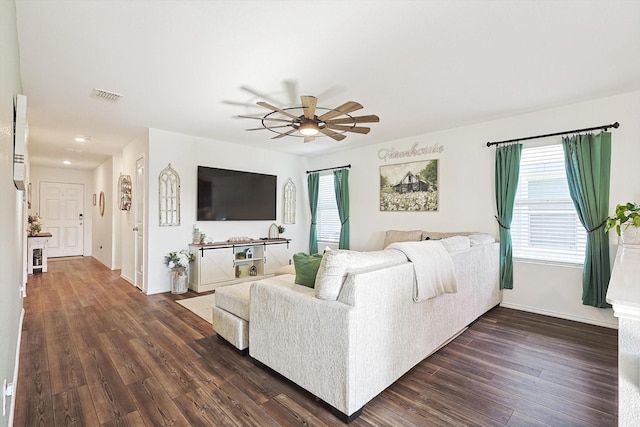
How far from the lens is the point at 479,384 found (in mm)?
2258

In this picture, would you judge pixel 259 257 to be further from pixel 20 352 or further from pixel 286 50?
pixel 286 50

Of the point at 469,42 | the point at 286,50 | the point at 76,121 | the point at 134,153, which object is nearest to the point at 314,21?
A: the point at 286,50

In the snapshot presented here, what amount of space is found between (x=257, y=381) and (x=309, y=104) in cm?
232

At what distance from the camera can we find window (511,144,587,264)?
142 inches

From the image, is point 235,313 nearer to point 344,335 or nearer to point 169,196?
point 344,335

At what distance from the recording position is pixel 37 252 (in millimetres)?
6270

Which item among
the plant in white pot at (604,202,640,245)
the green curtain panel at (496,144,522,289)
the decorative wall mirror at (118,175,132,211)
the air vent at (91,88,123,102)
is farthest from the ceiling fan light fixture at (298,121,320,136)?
the decorative wall mirror at (118,175,132,211)

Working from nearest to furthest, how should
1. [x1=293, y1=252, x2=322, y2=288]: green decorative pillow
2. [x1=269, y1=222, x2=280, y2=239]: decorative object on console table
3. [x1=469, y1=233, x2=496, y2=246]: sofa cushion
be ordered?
[x1=293, y1=252, x2=322, y2=288]: green decorative pillow
[x1=469, y1=233, x2=496, y2=246]: sofa cushion
[x1=269, y1=222, x2=280, y2=239]: decorative object on console table

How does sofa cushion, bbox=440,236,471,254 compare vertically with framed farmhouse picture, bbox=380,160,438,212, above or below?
below

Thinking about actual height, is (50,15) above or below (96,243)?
above

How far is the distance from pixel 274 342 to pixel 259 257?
358 centimetres

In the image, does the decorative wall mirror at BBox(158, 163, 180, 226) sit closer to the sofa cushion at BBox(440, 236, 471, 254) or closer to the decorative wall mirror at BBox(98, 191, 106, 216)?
the decorative wall mirror at BBox(98, 191, 106, 216)

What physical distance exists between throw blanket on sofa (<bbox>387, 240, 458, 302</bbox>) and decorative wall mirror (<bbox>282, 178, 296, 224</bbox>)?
168 inches

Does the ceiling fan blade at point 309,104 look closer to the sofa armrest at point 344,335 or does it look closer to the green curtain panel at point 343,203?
the sofa armrest at point 344,335
